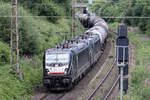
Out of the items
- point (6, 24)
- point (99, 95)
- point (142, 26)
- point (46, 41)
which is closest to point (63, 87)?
point (99, 95)

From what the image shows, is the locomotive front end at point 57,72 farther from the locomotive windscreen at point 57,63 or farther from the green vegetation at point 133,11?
the green vegetation at point 133,11

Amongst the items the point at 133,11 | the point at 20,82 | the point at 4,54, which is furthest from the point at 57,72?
the point at 133,11

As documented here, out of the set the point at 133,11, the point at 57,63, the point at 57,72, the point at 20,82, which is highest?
the point at 133,11

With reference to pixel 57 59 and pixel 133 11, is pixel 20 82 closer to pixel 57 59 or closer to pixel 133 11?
pixel 57 59

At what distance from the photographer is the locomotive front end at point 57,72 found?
19719mm

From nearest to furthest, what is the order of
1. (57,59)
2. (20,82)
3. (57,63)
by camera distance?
(20,82), (57,63), (57,59)

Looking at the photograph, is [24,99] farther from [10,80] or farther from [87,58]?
[87,58]

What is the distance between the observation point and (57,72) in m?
19.7

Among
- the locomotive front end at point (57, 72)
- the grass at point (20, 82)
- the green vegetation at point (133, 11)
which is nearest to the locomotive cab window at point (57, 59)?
the locomotive front end at point (57, 72)

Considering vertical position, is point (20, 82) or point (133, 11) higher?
point (133, 11)

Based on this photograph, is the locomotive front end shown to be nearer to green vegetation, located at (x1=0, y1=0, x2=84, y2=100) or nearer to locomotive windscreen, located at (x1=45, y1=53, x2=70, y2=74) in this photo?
locomotive windscreen, located at (x1=45, y1=53, x2=70, y2=74)

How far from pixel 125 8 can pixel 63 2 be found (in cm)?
1864

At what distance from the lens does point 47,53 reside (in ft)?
66.7

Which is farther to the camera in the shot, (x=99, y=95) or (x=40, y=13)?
(x=40, y=13)
